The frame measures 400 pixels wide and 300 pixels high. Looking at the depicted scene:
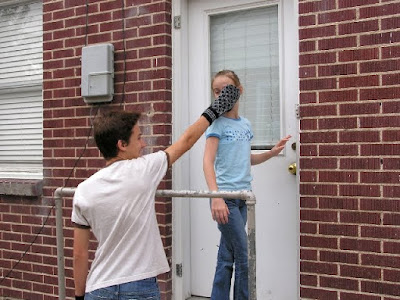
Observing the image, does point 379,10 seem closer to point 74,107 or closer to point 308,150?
point 308,150

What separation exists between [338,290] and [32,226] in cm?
271

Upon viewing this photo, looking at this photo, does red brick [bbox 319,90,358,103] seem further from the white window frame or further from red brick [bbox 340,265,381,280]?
the white window frame

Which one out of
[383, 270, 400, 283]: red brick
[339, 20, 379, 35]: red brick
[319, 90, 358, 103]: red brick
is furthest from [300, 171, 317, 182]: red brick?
[339, 20, 379, 35]: red brick

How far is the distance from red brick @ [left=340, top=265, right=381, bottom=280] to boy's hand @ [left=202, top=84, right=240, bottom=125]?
133 centimetres

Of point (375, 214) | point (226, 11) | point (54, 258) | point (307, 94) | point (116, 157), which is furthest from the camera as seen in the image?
point (54, 258)

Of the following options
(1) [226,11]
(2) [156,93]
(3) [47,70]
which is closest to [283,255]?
(2) [156,93]

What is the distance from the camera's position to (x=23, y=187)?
15.5 ft

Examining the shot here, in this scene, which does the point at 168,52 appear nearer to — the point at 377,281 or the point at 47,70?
the point at 47,70

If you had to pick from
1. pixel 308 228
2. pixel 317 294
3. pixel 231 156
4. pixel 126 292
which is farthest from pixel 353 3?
pixel 126 292

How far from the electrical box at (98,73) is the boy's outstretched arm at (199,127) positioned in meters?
1.64

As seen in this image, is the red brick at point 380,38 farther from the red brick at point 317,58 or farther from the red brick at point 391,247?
the red brick at point 391,247

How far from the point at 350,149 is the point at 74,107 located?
2.34m

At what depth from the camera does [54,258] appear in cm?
462

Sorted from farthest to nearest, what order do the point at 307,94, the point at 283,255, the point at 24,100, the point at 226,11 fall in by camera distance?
the point at 24,100, the point at 226,11, the point at 283,255, the point at 307,94
